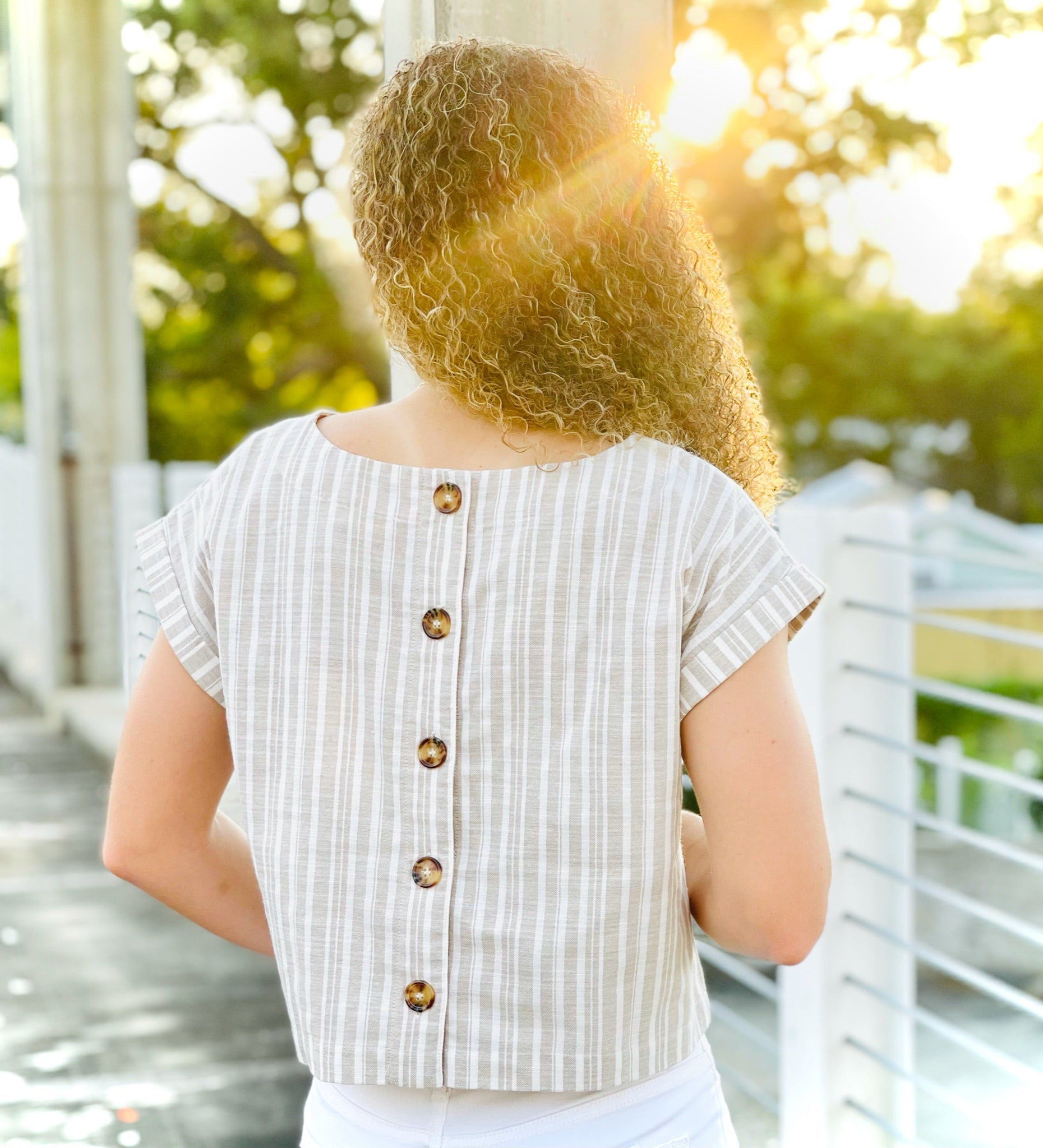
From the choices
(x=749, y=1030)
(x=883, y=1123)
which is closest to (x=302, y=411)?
(x=749, y=1030)

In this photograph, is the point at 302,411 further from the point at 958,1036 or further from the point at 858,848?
the point at 958,1036

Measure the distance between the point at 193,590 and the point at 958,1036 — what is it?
1689mm

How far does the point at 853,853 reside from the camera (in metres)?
2.51

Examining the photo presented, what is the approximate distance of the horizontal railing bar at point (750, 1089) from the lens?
9.02 feet

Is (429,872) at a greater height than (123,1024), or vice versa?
(429,872)

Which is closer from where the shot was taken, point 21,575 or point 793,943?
point 793,943

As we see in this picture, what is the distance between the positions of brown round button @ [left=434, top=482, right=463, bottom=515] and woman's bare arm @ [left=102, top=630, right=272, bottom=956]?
0.86 feet

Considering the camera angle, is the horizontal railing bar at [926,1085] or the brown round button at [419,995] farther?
the horizontal railing bar at [926,1085]

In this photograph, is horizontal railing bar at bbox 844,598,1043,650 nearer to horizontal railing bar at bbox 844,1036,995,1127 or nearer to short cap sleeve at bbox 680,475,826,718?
horizontal railing bar at bbox 844,1036,995,1127

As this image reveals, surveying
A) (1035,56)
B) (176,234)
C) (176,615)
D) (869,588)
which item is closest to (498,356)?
(176,615)

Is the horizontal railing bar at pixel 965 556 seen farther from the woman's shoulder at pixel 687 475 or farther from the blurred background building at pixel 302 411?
the woman's shoulder at pixel 687 475

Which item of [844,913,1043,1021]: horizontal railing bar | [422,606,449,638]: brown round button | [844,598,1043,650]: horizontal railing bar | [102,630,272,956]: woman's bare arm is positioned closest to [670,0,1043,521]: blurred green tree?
[422,606,449,638]: brown round button

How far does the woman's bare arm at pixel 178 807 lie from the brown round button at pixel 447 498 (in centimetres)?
26

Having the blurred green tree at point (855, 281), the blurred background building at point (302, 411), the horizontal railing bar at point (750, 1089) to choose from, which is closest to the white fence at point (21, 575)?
the blurred background building at point (302, 411)
